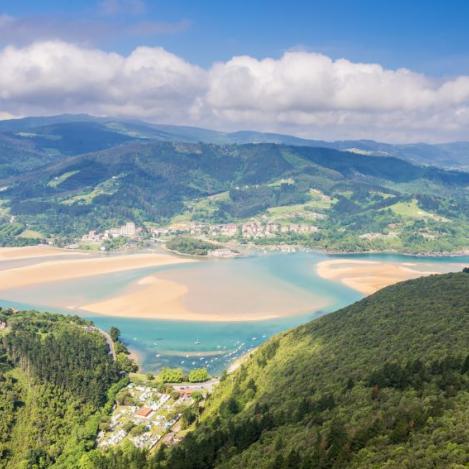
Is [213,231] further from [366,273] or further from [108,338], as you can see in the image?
[108,338]

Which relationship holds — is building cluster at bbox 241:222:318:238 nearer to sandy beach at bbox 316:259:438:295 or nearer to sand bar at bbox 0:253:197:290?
sandy beach at bbox 316:259:438:295

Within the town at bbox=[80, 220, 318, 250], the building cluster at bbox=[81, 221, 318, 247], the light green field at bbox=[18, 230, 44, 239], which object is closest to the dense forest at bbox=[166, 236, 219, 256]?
the town at bbox=[80, 220, 318, 250]

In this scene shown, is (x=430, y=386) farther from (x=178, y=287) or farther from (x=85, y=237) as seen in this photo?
(x=85, y=237)

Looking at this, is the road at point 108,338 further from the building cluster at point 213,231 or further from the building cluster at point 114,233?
the building cluster at point 114,233

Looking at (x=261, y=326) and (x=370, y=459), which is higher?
(x=370, y=459)

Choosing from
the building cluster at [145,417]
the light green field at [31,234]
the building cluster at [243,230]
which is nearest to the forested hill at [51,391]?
the building cluster at [145,417]

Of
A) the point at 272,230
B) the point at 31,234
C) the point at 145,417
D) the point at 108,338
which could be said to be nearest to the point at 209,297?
the point at 108,338

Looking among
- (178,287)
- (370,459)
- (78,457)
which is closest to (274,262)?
(178,287)
